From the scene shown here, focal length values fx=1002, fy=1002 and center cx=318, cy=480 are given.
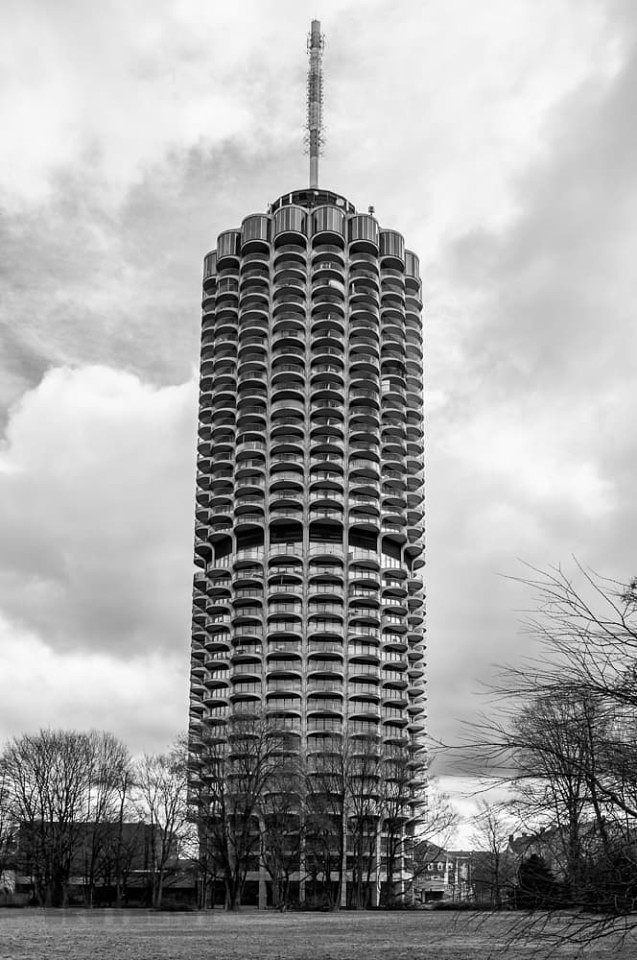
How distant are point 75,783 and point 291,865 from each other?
19.5m

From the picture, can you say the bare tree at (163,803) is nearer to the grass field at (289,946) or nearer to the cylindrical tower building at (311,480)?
the cylindrical tower building at (311,480)

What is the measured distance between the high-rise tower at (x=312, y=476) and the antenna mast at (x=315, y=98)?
Result: 30 cm

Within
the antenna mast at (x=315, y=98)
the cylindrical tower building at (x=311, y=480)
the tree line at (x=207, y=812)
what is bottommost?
the tree line at (x=207, y=812)

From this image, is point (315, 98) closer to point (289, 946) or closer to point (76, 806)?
point (76, 806)

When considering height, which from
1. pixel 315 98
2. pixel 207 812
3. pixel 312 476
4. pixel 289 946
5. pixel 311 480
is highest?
pixel 315 98

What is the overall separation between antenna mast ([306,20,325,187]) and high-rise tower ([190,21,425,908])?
0.30m

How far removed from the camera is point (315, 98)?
15438 cm

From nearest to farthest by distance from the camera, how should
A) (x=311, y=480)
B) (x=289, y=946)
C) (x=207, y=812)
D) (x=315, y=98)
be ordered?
(x=289, y=946), (x=207, y=812), (x=311, y=480), (x=315, y=98)

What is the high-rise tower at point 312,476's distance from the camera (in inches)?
5153

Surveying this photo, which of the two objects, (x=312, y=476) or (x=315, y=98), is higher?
(x=315, y=98)

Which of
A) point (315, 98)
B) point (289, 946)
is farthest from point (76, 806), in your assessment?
point (315, 98)

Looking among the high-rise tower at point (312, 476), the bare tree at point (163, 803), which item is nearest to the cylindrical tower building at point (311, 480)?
the high-rise tower at point (312, 476)

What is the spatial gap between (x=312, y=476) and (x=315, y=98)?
60.3 meters

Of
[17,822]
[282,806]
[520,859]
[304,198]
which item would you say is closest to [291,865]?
[282,806]
